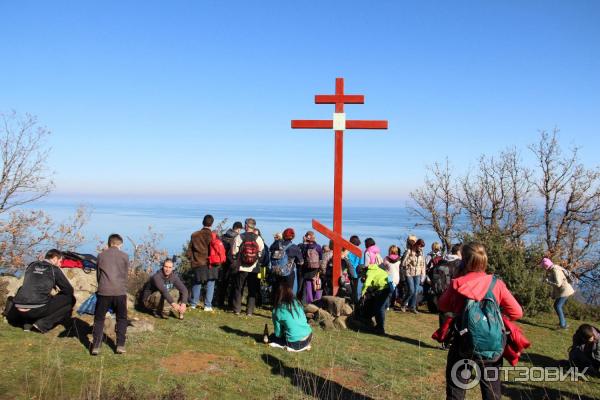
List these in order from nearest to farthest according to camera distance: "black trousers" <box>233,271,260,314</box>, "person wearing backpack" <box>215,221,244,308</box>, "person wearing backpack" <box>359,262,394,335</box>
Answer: "person wearing backpack" <box>359,262,394,335</box> < "black trousers" <box>233,271,260,314</box> < "person wearing backpack" <box>215,221,244,308</box>

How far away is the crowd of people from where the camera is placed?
169 inches

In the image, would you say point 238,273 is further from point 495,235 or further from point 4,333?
point 495,235

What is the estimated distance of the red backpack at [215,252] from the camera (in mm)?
10156

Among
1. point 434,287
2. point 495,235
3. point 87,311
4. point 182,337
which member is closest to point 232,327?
point 182,337

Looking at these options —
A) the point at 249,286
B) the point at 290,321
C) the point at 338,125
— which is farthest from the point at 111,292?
the point at 338,125

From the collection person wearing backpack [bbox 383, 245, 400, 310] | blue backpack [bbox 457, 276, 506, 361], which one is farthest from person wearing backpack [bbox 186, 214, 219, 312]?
blue backpack [bbox 457, 276, 506, 361]

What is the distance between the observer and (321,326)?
920 centimetres

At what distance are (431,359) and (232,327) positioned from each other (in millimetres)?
3532

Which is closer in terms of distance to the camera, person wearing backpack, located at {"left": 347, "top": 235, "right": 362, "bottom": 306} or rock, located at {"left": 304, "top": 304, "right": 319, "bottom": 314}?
rock, located at {"left": 304, "top": 304, "right": 319, "bottom": 314}

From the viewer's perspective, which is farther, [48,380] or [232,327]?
[232,327]

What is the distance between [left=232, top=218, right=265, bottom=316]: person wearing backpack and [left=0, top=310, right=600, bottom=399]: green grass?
4.29 ft

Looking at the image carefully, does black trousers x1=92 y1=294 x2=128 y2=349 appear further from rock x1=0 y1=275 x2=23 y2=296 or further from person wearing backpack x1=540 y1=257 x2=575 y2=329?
person wearing backpack x1=540 y1=257 x2=575 y2=329

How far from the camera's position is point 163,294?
8.98m

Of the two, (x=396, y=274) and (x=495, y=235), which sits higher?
(x=495, y=235)
